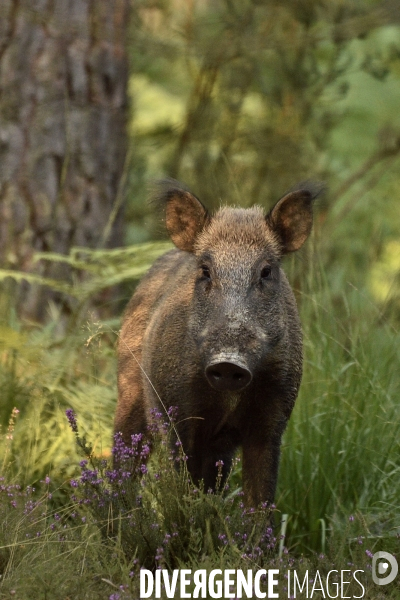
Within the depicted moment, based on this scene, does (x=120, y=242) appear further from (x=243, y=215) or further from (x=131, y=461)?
(x=131, y=461)

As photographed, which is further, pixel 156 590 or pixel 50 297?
pixel 50 297

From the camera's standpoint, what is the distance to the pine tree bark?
681cm

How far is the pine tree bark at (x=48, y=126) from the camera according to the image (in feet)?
22.4

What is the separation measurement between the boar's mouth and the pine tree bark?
3.13 metres

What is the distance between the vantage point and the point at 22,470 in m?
4.93

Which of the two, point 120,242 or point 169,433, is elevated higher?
point 120,242

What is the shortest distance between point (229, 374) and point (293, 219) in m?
1.11

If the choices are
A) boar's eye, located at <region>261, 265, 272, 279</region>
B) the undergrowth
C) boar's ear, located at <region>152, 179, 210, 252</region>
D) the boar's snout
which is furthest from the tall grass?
the boar's snout

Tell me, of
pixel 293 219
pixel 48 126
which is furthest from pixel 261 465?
pixel 48 126

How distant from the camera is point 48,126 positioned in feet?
22.5

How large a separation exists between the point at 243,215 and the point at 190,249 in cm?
33

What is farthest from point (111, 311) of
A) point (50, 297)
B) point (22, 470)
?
point (22, 470)

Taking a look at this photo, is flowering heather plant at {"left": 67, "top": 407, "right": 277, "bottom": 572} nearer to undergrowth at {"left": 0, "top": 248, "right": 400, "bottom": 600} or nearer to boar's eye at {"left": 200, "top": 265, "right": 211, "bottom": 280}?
undergrowth at {"left": 0, "top": 248, "right": 400, "bottom": 600}

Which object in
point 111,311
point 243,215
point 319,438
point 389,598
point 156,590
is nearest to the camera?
point 156,590
